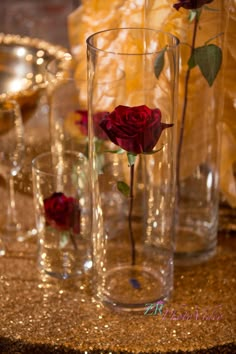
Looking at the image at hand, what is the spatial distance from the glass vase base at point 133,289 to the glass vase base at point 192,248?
0.06m

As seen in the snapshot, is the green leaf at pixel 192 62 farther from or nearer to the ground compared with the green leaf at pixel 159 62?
nearer to the ground

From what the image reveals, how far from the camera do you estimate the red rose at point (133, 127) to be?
0.79 metres

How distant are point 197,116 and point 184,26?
11 centimetres

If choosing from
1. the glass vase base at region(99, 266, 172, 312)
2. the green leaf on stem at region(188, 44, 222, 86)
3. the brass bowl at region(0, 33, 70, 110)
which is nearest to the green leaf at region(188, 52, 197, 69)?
the green leaf on stem at region(188, 44, 222, 86)

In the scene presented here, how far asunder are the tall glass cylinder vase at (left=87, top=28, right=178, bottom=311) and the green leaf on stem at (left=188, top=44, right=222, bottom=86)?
5 cm

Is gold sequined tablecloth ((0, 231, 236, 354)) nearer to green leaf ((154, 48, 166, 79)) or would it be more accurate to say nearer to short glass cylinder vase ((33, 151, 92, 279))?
short glass cylinder vase ((33, 151, 92, 279))

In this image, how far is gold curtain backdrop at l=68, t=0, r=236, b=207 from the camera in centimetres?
88

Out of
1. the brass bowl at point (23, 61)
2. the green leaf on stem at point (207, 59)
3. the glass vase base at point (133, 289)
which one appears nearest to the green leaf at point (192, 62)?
the green leaf on stem at point (207, 59)

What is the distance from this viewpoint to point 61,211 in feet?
2.99

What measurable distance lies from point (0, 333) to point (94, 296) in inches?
4.8

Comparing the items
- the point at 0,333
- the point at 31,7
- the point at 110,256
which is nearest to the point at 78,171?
the point at 110,256

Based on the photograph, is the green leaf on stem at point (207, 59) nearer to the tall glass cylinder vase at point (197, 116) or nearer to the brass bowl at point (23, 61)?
the tall glass cylinder vase at point (197, 116)

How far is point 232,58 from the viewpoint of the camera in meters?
0.91

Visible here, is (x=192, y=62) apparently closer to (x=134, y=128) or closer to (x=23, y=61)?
(x=134, y=128)
